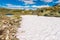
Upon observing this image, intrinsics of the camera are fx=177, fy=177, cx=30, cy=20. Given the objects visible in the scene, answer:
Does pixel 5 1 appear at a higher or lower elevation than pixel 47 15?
higher

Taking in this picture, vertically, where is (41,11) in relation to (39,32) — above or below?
above

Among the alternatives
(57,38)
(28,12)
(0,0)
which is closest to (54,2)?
(28,12)

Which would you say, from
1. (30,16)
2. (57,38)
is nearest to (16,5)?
(30,16)

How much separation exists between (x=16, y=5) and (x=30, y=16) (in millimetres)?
704

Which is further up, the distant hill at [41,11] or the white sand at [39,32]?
the distant hill at [41,11]

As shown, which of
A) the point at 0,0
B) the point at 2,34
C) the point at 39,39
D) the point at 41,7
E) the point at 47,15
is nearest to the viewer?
the point at 2,34

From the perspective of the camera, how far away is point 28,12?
16.7ft

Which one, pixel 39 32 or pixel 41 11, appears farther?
pixel 41 11

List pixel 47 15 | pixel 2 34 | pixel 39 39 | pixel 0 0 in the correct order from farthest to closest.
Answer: pixel 47 15 < pixel 0 0 < pixel 39 39 < pixel 2 34

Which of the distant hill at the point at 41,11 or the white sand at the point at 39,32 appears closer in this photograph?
the white sand at the point at 39,32

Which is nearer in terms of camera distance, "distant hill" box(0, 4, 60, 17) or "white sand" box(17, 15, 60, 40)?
"white sand" box(17, 15, 60, 40)

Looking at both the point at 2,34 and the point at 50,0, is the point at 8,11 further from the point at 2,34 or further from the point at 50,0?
the point at 2,34

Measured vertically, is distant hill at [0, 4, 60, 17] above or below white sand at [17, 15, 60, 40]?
above

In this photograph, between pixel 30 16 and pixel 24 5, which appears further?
pixel 30 16
